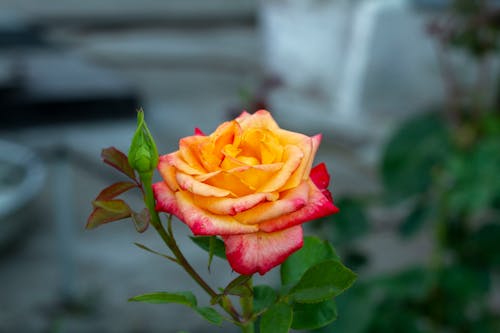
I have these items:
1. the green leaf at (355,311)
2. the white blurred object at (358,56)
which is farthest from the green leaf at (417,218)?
the white blurred object at (358,56)

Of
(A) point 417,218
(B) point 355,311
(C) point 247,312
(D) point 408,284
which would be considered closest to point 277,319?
(C) point 247,312

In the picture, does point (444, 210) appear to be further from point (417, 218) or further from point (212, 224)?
point (212, 224)

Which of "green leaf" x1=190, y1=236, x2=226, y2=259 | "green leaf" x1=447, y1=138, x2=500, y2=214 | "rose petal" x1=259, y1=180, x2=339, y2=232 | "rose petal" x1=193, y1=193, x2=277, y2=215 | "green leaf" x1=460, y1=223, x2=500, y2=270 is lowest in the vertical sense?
"green leaf" x1=460, y1=223, x2=500, y2=270

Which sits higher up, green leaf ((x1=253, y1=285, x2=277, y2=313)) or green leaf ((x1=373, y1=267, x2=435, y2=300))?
green leaf ((x1=253, y1=285, x2=277, y2=313))

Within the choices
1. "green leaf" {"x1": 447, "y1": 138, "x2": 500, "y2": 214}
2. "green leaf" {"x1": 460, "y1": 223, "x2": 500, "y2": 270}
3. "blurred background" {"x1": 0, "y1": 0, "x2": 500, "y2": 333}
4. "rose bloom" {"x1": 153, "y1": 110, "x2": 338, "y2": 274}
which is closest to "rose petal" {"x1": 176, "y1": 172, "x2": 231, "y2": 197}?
"rose bloom" {"x1": 153, "y1": 110, "x2": 338, "y2": 274}

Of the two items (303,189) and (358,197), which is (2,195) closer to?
(358,197)

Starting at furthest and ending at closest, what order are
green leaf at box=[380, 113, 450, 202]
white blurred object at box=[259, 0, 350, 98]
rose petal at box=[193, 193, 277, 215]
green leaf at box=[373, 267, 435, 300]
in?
1. white blurred object at box=[259, 0, 350, 98]
2. green leaf at box=[380, 113, 450, 202]
3. green leaf at box=[373, 267, 435, 300]
4. rose petal at box=[193, 193, 277, 215]

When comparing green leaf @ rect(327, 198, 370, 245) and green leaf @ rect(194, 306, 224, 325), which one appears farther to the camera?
green leaf @ rect(327, 198, 370, 245)

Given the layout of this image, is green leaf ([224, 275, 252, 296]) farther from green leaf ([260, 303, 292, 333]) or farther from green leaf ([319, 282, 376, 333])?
green leaf ([319, 282, 376, 333])
